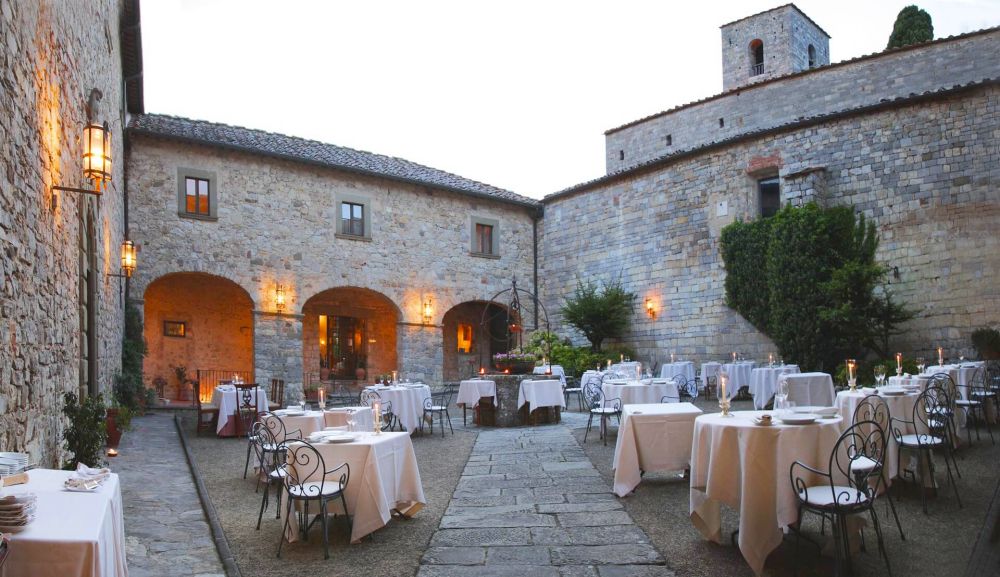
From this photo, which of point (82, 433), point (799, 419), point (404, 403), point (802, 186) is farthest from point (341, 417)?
point (802, 186)

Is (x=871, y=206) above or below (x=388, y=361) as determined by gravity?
above

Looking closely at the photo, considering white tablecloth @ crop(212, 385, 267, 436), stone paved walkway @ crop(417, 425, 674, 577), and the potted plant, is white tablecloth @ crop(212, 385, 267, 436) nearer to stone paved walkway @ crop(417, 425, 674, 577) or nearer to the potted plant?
stone paved walkway @ crop(417, 425, 674, 577)

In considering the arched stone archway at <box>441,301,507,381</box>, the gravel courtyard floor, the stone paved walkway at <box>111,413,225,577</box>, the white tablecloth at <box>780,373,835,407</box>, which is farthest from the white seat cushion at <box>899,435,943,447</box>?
the arched stone archway at <box>441,301,507,381</box>

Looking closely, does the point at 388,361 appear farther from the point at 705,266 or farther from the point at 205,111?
the point at 205,111

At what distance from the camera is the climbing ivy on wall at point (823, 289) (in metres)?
11.7

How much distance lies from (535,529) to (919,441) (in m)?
2.98

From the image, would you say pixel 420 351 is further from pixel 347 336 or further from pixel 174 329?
pixel 174 329

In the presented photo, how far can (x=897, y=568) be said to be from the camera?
3.66 meters

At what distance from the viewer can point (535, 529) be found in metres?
4.62

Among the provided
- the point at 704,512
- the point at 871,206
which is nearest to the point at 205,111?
the point at 871,206

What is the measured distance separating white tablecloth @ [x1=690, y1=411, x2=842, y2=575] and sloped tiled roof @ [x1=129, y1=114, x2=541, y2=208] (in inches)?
499

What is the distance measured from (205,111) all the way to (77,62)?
185 ft

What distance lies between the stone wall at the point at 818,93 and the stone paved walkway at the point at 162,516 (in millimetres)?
14343

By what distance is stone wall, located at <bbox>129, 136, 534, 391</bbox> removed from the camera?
44.6ft
